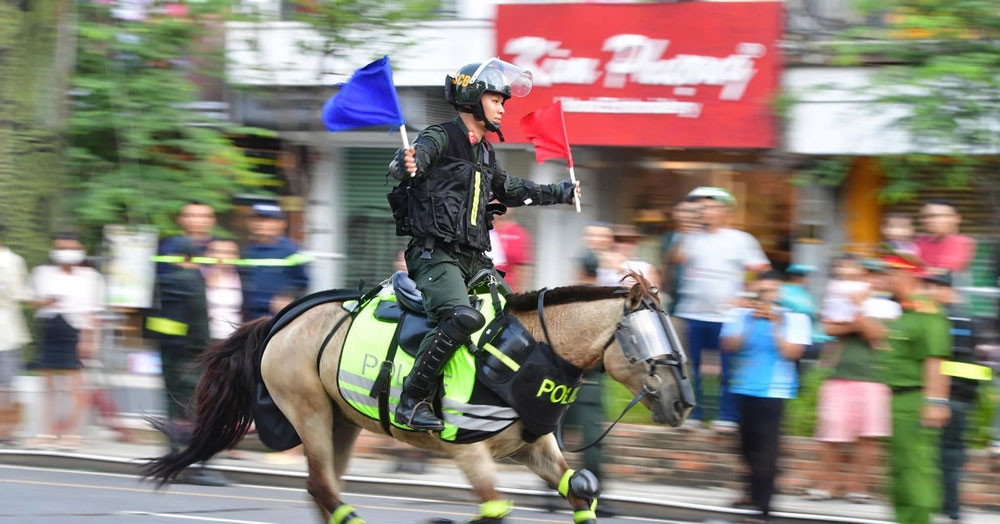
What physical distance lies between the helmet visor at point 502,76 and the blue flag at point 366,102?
0.55m

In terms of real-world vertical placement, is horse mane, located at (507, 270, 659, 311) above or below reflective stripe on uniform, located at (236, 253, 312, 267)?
above

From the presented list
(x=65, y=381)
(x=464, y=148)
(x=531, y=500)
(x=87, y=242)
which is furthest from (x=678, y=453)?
(x=87, y=242)

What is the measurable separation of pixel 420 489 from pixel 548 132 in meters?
3.77

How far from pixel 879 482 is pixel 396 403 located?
4.65 meters

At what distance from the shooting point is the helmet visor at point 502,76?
22.1ft

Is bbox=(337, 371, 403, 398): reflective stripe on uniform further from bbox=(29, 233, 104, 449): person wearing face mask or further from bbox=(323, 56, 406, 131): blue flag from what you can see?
bbox=(29, 233, 104, 449): person wearing face mask

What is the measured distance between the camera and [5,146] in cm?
1363

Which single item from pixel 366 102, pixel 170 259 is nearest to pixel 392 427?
pixel 366 102

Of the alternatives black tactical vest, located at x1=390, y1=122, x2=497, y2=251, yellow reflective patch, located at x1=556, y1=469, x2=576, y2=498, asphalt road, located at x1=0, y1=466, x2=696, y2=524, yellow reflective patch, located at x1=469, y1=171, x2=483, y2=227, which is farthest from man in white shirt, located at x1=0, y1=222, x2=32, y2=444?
yellow reflective patch, located at x1=556, y1=469, x2=576, y2=498

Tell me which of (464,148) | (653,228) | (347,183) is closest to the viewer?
(464,148)

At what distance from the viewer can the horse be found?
641cm

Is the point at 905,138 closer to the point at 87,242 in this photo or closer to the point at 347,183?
the point at 347,183

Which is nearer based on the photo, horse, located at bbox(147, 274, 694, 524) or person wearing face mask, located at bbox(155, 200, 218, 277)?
horse, located at bbox(147, 274, 694, 524)

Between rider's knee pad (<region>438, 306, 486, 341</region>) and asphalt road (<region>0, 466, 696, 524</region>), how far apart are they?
282 cm
